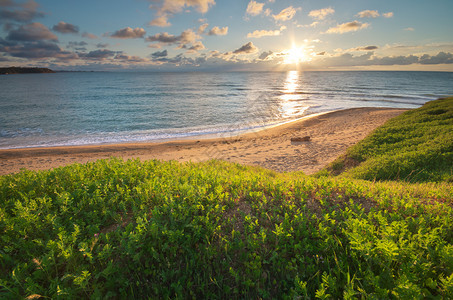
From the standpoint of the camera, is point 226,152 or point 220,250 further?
point 226,152

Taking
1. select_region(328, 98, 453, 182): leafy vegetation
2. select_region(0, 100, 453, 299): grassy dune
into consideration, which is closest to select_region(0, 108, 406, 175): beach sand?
select_region(328, 98, 453, 182): leafy vegetation

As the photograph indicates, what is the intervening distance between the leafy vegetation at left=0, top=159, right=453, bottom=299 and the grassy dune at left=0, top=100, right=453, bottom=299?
2cm

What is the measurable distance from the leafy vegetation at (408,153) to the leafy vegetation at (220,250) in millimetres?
3884

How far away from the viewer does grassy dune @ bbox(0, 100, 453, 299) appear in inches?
94.3

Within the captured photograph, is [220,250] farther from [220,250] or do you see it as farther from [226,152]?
[226,152]

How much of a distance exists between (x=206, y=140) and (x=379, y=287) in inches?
782

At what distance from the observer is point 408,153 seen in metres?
8.43

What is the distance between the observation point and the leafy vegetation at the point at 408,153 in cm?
752

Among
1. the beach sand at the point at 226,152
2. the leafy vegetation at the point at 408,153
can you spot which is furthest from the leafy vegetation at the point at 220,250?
the beach sand at the point at 226,152

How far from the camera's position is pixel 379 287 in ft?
7.29

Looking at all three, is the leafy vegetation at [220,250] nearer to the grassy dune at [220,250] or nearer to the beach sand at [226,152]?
the grassy dune at [220,250]

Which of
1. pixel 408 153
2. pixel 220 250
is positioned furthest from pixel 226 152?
pixel 220 250

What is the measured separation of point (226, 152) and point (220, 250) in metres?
14.4

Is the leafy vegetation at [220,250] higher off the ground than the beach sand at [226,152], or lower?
higher
